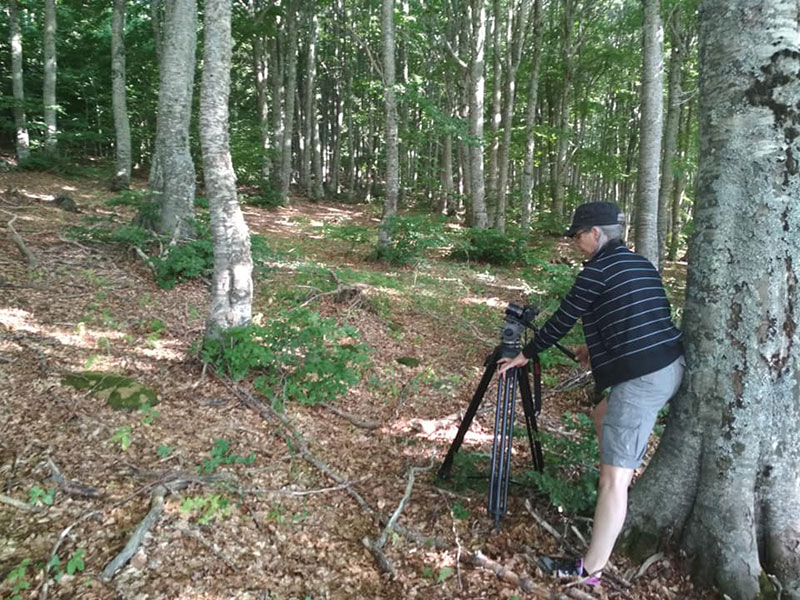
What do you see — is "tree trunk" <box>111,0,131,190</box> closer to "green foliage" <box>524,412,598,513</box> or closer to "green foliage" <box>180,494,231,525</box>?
"green foliage" <box>180,494,231,525</box>

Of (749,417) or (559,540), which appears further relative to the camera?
(559,540)

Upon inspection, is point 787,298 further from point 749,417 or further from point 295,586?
point 295,586

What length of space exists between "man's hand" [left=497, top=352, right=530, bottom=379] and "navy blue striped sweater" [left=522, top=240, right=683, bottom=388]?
27 centimetres

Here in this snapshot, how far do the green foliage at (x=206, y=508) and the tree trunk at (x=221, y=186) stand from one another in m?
2.03

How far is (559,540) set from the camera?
286 cm

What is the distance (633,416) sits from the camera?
8.29 feet

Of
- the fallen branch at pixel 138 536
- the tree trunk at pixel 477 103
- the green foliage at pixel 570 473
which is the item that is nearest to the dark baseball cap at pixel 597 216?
the green foliage at pixel 570 473

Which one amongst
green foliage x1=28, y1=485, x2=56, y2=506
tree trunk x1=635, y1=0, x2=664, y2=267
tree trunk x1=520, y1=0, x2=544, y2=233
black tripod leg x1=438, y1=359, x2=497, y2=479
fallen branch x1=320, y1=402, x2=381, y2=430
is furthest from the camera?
tree trunk x1=520, y1=0, x2=544, y2=233

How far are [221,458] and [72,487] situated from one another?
0.92 meters

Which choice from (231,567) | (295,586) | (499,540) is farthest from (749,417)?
(231,567)

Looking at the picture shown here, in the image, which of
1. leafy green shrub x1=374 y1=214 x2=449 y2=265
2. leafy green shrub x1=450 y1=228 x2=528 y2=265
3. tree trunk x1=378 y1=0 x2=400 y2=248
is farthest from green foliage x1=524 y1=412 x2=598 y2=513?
leafy green shrub x1=450 y1=228 x2=528 y2=265

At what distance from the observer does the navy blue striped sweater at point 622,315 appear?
2541 millimetres

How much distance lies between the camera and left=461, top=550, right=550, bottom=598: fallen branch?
2562 mm

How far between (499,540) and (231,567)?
1.57 m
